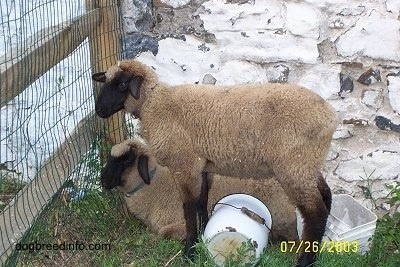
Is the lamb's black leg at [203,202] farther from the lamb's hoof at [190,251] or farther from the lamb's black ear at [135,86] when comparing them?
the lamb's black ear at [135,86]

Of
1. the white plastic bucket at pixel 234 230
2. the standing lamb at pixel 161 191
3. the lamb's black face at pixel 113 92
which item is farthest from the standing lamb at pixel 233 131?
the standing lamb at pixel 161 191

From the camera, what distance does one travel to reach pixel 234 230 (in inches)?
169

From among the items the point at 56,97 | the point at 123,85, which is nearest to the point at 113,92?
the point at 123,85

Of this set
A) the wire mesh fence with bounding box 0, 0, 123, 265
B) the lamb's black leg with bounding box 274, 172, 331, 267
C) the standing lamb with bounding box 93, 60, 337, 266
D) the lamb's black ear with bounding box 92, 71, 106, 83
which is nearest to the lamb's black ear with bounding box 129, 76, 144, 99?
the standing lamb with bounding box 93, 60, 337, 266

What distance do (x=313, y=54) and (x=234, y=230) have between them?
1.57m

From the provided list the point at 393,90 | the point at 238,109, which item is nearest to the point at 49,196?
the point at 238,109

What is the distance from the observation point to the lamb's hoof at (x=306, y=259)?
14.0ft

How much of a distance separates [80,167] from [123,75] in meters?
0.92

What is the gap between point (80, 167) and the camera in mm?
4988

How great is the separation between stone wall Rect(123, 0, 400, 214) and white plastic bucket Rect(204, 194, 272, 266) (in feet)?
3.36

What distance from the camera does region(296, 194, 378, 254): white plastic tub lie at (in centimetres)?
452

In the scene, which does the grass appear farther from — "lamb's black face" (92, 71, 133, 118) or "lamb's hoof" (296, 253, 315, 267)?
"lamb's black face" (92, 71, 133, 118)

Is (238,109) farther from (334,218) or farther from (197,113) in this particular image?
(334,218)

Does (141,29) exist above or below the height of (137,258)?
above
